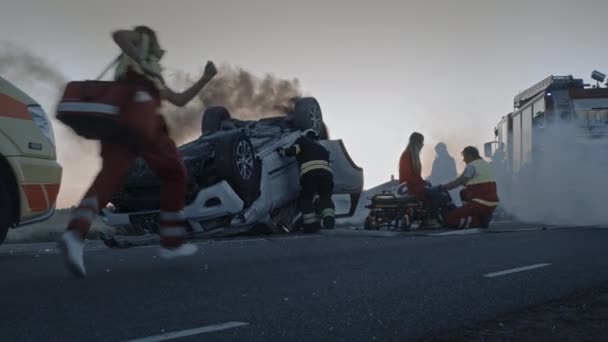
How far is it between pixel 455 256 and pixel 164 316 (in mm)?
3456

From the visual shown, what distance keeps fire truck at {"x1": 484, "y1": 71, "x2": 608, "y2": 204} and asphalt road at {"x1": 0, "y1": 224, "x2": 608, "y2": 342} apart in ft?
29.4

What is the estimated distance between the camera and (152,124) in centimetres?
439

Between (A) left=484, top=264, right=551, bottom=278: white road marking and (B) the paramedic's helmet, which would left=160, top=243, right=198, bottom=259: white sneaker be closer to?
(A) left=484, top=264, right=551, bottom=278: white road marking

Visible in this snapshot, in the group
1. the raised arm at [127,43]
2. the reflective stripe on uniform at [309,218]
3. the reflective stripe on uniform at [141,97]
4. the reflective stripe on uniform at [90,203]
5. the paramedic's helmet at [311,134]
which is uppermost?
the raised arm at [127,43]

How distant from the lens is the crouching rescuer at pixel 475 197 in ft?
36.9

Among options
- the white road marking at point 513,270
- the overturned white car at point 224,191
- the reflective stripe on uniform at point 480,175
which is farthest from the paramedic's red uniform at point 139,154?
the reflective stripe on uniform at point 480,175

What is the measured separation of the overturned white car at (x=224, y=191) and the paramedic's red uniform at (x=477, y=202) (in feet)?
8.19

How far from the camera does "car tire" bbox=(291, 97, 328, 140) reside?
11055 millimetres

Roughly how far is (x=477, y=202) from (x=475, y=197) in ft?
0.37

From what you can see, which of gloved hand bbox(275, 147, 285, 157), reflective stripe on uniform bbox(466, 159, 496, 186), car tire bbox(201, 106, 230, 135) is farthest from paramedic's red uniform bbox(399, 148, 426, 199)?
car tire bbox(201, 106, 230, 135)

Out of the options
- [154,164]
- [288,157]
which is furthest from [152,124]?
[288,157]

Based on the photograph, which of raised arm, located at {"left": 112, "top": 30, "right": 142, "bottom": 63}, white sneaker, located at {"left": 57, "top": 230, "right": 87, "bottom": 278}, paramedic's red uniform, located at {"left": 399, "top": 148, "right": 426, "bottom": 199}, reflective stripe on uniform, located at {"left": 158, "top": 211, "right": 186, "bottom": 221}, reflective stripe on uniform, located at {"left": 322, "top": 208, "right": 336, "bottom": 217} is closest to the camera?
white sneaker, located at {"left": 57, "top": 230, "right": 87, "bottom": 278}

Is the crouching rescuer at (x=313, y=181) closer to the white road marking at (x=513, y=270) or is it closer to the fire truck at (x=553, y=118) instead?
the white road marking at (x=513, y=270)

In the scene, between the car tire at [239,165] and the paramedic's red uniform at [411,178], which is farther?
the paramedic's red uniform at [411,178]
